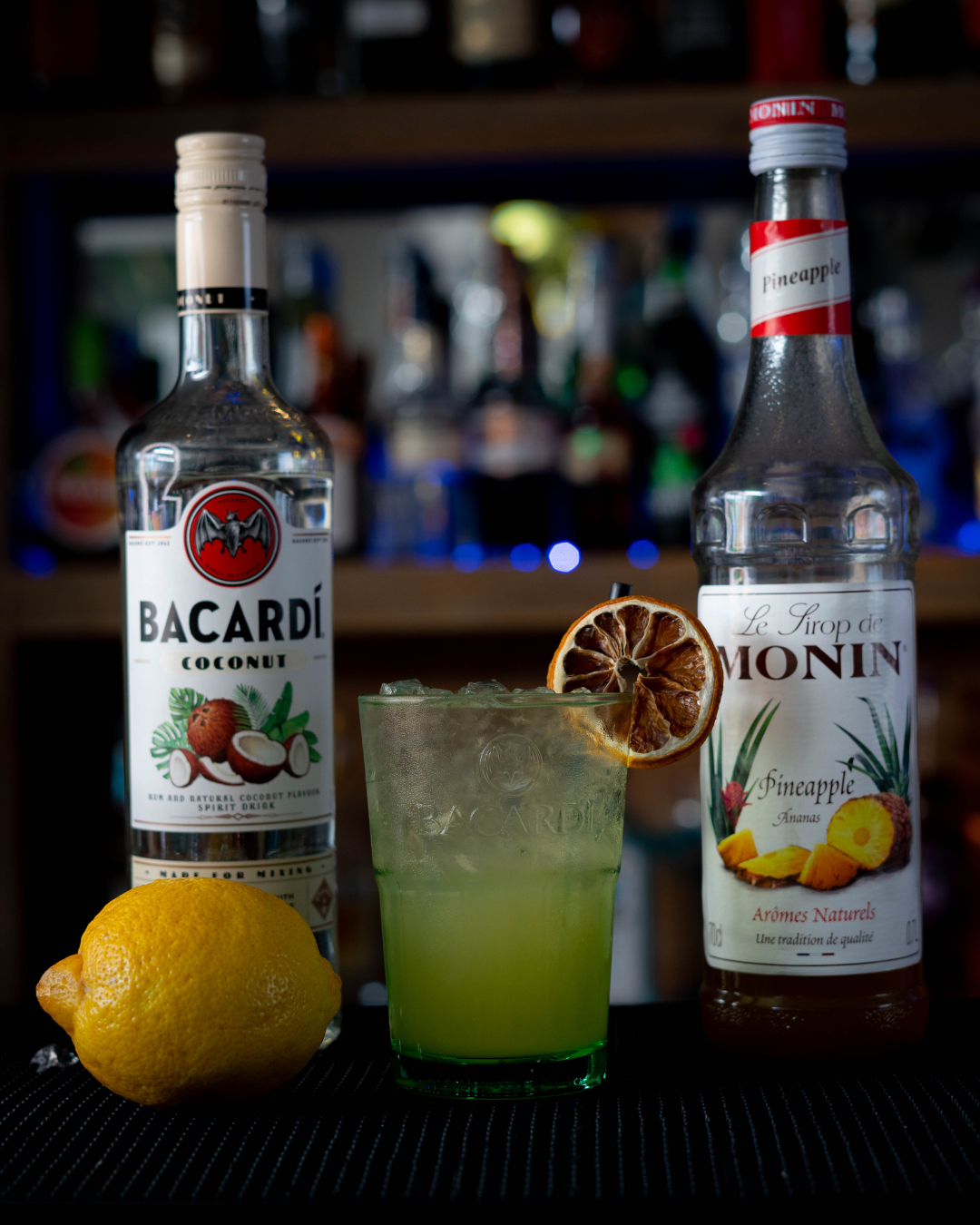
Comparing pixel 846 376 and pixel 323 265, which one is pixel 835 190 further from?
pixel 323 265

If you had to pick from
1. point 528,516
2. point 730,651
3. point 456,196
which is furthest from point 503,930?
point 456,196

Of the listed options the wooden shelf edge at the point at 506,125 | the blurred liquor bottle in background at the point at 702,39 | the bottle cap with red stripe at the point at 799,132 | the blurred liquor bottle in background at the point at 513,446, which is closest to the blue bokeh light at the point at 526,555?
the blurred liquor bottle in background at the point at 513,446

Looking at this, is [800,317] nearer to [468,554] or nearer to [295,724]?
[295,724]

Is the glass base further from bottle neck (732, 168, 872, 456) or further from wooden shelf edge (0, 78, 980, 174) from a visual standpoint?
wooden shelf edge (0, 78, 980, 174)

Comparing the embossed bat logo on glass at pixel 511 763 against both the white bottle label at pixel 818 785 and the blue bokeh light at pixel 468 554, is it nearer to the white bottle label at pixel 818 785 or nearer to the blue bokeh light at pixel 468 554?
the white bottle label at pixel 818 785

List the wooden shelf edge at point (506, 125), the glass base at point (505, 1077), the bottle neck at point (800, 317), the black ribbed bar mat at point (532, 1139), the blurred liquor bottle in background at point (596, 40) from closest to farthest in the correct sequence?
the black ribbed bar mat at point (532, 1139) < the glass base at point (505, 1077) < the bottle neck at point (800, 317) < the wooden shelf edge at point (506, 125) < the blurred liquor bottle in background at point (596, 40)
